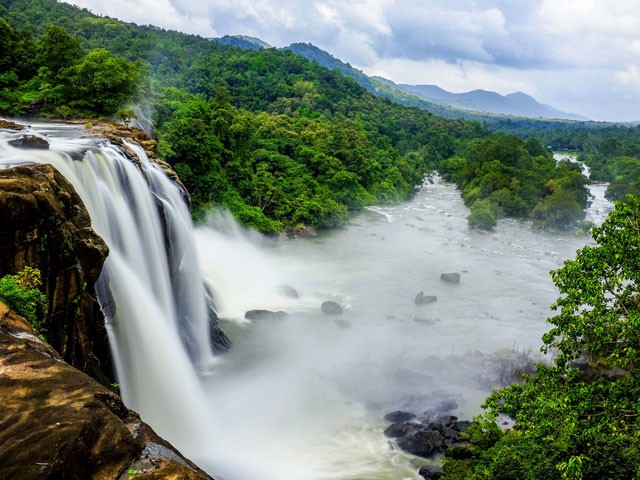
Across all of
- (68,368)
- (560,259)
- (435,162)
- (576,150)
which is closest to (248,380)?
(68,368)

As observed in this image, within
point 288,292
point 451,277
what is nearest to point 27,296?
point 288,292

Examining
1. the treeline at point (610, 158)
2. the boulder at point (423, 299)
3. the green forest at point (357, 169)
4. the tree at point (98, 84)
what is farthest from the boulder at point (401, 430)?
the treeline at point (610, 158)

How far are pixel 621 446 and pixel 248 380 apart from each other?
1167 centimetres

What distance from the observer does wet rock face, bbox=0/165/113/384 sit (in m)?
8.21

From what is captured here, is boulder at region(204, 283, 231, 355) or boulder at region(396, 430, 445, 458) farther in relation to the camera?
boulder at region(204, 283, 231, 355)

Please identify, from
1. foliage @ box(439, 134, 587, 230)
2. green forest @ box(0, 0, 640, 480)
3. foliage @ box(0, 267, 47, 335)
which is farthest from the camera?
foliage @ box(439, 134, 587, 230)

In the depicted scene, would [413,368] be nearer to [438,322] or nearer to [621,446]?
[438,322]

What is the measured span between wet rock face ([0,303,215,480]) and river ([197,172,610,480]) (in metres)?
6.10

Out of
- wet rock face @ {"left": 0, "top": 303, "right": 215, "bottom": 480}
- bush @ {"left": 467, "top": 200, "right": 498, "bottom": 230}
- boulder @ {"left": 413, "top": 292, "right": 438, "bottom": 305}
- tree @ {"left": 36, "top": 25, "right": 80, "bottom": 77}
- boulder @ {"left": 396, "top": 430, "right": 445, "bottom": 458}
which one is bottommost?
boulder @ {"left": 396, "top": 430, "right": 445, "bottom": 458}

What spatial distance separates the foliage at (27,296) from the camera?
745 cm

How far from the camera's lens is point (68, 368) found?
5996 mm

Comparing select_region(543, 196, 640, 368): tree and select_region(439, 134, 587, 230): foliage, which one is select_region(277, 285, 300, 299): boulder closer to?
select_region(543, 196, 640, 368): tree

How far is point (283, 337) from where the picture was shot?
20.3 m

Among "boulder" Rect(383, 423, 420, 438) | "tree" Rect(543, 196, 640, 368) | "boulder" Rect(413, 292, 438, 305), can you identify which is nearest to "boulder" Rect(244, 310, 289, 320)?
"boulder" Rect(413, 292, 438, 305)
